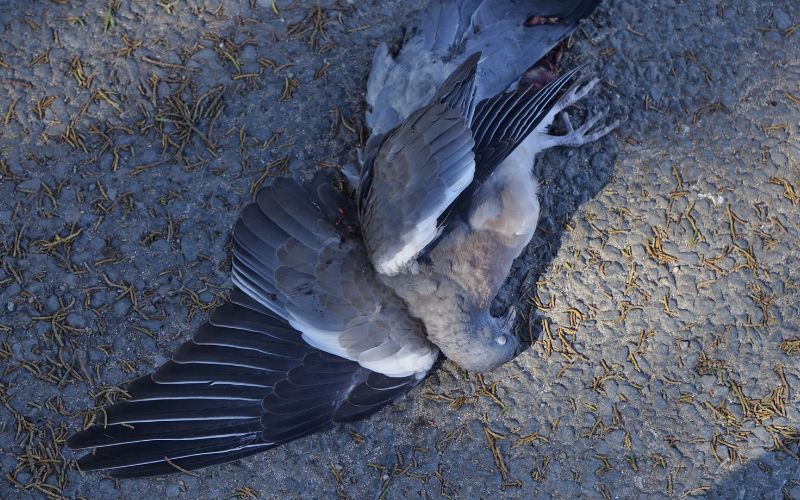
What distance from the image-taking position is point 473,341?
352cm

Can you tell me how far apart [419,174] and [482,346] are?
1028mm

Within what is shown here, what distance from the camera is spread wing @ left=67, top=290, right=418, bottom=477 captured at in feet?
11.4

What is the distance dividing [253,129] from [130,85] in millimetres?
763

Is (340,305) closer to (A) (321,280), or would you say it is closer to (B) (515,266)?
(A) (321,280)

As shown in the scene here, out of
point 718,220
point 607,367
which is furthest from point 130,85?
point 718,220

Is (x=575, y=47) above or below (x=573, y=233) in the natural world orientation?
above

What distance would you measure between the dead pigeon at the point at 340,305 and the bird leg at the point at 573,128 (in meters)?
0.41

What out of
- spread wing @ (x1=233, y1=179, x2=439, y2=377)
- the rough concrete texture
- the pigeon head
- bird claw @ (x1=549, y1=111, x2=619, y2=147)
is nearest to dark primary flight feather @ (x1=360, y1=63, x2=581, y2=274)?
spread wing @ (x1=233, y1=179, x2=439, y2=377)

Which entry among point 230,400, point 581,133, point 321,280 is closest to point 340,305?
point 321,280

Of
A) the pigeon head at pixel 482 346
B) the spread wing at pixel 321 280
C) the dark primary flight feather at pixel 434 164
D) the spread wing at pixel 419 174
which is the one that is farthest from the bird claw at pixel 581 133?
the spread wing at pixel 321 280

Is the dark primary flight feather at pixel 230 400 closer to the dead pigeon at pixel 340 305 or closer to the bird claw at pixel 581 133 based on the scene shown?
the dead pigeon at pixel 340 305

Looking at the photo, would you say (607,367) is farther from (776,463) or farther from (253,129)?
(253,129)

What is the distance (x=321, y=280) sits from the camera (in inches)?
135

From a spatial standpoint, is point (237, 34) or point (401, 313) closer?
point (401, 313)
